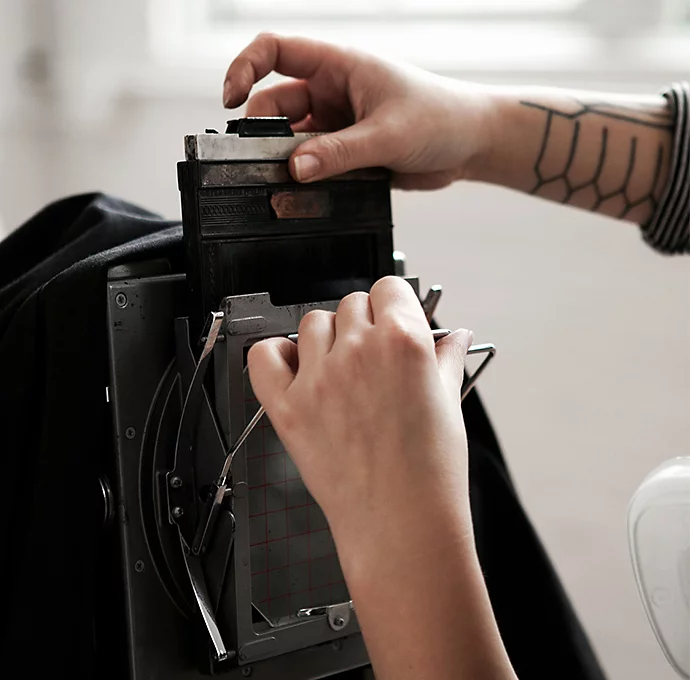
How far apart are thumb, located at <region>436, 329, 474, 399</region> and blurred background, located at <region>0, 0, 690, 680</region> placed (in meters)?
1.06

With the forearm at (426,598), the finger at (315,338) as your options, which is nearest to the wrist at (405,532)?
the forearm at (426,598)

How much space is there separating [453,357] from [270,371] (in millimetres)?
125

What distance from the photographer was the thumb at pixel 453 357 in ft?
1.96

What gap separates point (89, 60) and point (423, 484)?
1536 millimetres

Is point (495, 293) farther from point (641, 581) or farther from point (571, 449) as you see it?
point (641, 581)

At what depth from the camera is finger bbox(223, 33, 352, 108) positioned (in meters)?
0.93

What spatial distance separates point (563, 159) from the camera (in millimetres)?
1128

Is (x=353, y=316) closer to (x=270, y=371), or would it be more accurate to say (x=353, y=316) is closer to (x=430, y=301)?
(x=270, y=371)

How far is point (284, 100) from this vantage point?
103 centimetres

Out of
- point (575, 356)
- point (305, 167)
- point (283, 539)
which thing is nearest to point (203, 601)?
point (283, 539)

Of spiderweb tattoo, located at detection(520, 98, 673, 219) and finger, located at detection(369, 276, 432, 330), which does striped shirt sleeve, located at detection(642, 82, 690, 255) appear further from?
finger, located at detection(369, 276, 432, 330)

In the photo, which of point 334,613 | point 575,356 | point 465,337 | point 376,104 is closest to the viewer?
point 465,337

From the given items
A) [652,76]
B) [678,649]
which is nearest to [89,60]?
[652,76]

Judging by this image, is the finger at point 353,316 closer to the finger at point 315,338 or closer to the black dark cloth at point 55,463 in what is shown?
the finger at point 315,338
